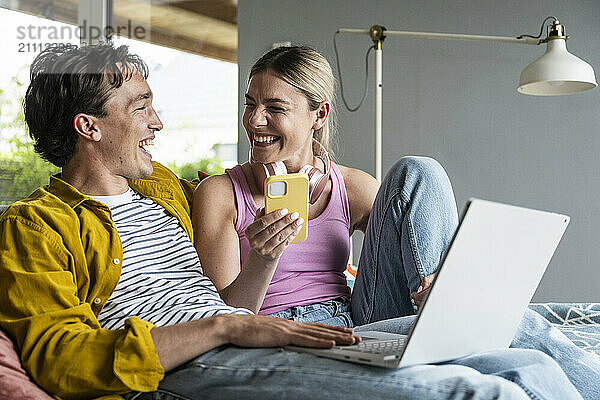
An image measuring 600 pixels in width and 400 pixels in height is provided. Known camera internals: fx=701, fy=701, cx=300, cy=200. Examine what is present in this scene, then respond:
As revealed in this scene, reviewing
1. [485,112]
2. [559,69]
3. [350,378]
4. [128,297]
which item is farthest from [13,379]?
[485,112]

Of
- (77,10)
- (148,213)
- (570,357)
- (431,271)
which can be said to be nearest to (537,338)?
(570,357)

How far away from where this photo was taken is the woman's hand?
1.33 meters

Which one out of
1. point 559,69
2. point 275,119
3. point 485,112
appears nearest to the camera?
point 275,119

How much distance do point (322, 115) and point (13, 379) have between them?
38.7 inches

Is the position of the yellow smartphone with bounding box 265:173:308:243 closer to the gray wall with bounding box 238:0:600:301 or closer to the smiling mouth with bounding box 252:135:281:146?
the smiling mouth with bounding box 252:135:281:146

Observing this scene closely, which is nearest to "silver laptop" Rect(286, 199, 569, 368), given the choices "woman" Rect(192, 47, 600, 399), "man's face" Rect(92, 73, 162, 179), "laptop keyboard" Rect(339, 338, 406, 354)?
"laptop keyboard" Rect(339, 338, 406, 354)

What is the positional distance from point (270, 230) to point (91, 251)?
1.07ft

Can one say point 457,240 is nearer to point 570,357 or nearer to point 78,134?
point 570,357

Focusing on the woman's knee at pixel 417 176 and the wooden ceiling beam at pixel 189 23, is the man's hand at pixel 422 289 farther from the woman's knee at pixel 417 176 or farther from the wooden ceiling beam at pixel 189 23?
the wooden ceiling beam at pixel 189 23

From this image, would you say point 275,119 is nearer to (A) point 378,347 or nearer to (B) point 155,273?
(B) point 155,273

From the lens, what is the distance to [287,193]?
135 centimetres

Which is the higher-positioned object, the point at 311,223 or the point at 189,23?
the point at 189,23

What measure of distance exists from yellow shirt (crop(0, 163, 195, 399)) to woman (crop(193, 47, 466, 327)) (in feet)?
0.95

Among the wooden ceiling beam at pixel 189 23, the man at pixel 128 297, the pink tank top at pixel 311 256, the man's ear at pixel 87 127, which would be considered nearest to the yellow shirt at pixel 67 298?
the man at pixel 128 297
